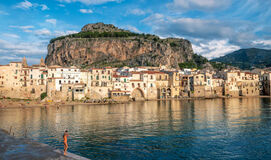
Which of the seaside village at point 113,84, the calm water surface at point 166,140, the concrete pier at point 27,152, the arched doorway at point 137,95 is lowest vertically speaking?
the calm water surface at point 166,140

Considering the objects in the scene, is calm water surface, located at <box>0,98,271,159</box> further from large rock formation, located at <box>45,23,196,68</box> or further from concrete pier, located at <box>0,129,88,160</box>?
large rock formation, located at <box>45,23,196,68</box>

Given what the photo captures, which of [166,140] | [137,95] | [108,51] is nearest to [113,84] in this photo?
[137,95]

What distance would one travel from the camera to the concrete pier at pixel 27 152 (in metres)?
17.4

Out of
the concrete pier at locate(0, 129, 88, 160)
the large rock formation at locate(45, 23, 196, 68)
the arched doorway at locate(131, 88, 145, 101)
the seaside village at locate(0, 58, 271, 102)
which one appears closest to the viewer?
the concrete pier at locate(0, 129, 88, 160)

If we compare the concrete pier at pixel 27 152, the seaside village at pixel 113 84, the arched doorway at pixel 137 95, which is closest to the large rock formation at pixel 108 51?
the seaside village at pixel 113 84

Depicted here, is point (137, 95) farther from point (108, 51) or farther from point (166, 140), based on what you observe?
point (108, 51)

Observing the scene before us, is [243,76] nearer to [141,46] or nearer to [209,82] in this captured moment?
[209,82]

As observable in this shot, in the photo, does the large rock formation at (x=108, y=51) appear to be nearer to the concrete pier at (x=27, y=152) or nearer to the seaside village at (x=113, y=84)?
the seaside village at (x=113, y=84)

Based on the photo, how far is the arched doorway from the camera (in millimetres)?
94037

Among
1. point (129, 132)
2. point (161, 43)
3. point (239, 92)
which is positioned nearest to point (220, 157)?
point (129, 132)

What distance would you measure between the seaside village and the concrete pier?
5788cm

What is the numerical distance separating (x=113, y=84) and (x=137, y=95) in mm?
11787

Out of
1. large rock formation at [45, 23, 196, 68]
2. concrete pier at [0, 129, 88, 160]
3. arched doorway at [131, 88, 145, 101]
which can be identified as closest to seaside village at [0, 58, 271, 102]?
arched doorway at [131, 88, 145, 101]

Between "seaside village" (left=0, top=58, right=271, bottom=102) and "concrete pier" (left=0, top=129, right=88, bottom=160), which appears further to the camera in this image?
"seaside village" (left=0, top=58, right=271, bottom=102)
